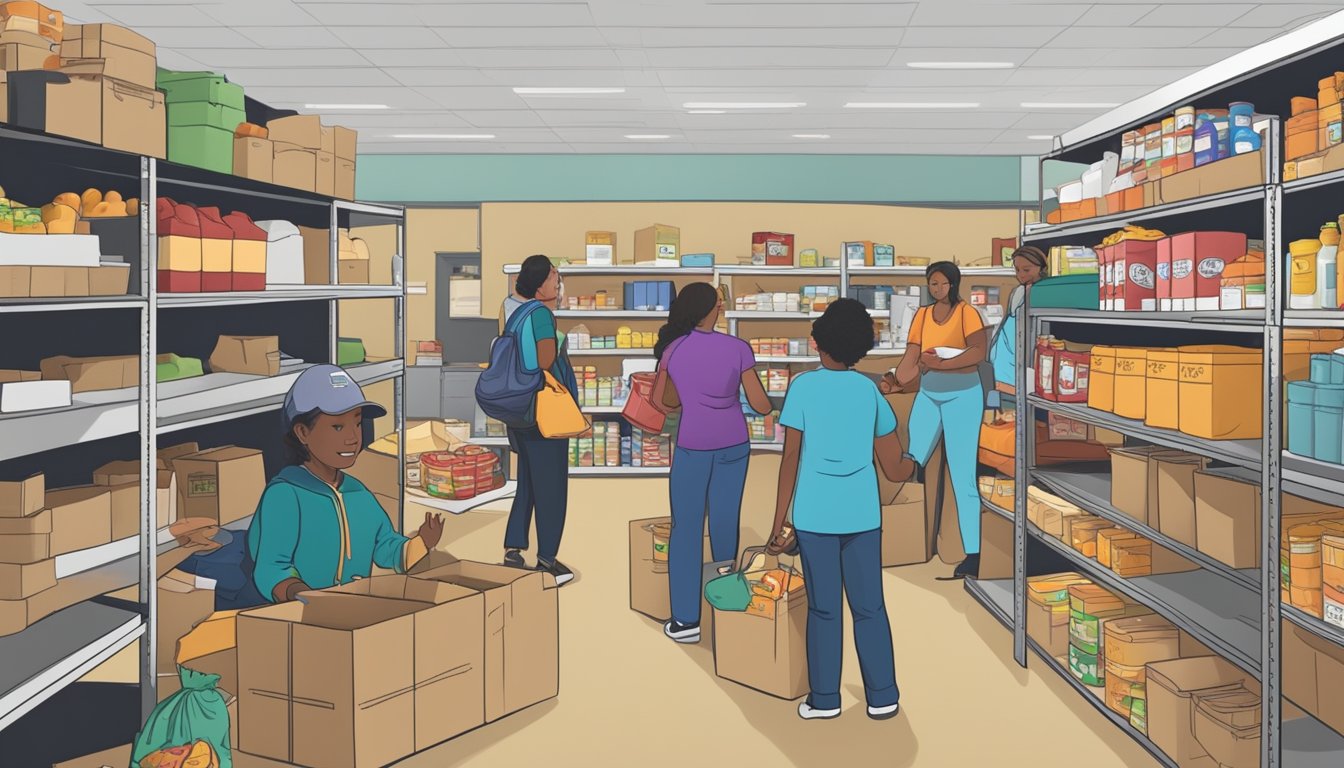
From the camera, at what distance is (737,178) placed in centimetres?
1144

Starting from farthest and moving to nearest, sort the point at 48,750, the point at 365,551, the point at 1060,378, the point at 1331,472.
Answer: the point at 1060,378
the point at 365,551
the point at 48,750
the point at 1331,472

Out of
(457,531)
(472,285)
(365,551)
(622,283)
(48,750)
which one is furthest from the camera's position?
(472,285)

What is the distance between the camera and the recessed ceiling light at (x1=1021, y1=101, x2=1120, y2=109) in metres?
8.59

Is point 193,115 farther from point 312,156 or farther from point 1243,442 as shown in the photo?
point 1243,442

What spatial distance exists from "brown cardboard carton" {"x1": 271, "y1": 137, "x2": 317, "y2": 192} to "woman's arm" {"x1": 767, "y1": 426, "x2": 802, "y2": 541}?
2524mm

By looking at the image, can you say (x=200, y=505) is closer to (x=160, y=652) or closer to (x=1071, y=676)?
(x=160, y=652)

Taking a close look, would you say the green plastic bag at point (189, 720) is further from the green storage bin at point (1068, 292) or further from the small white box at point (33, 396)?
the green storage bin at point (1068, 292)

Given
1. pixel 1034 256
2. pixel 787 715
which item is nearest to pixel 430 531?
pixel 787 715

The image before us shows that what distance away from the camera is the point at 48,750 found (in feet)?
10.1

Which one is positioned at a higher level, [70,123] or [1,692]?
[70,123]

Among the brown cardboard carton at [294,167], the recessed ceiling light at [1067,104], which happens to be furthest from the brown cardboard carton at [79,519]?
the recessed ceiling light at [1067,104]

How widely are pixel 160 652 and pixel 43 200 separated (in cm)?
182

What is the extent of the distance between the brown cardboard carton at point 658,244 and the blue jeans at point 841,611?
598 centimetres

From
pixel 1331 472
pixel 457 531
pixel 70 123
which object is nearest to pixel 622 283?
pixel 457 531
